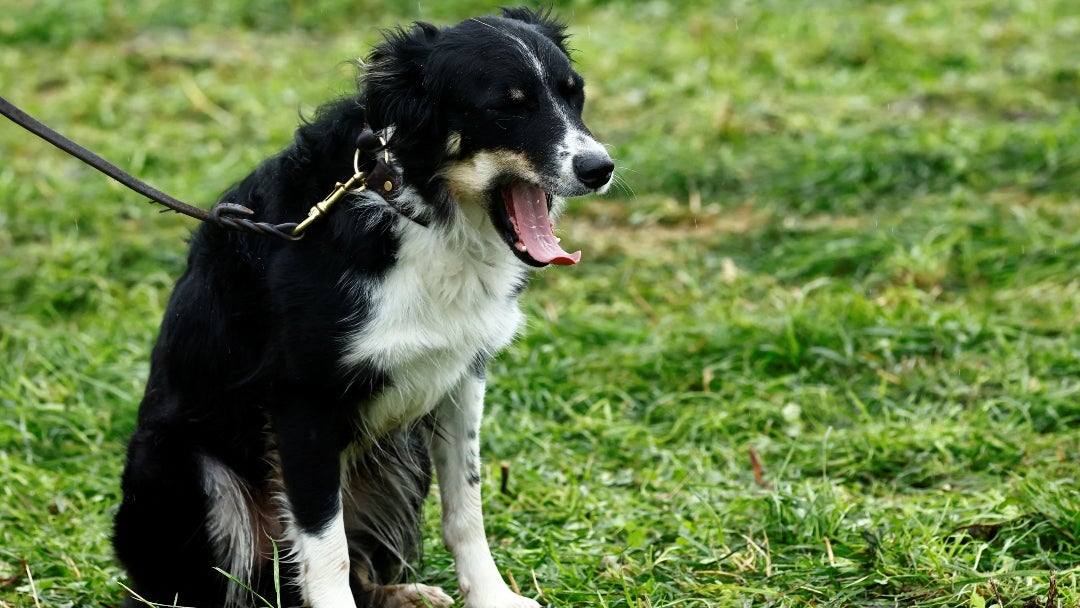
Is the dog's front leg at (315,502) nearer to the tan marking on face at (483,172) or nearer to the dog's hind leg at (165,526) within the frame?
the dog's hind leg at (165,526)

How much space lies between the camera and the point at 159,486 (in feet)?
10.3

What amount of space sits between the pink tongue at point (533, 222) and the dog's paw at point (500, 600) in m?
0.89

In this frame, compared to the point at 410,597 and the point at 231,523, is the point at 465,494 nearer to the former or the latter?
the point at 410,597

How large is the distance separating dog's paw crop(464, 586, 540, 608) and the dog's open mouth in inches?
34.9

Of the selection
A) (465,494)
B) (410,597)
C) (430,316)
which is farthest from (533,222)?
(410,597)

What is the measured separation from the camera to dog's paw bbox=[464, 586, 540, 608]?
10.5ft

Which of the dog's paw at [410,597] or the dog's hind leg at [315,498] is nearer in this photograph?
the dog's hind leg at [315,498]

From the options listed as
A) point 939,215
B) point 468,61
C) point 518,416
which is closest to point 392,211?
point 468,61

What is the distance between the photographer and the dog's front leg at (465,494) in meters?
3.25

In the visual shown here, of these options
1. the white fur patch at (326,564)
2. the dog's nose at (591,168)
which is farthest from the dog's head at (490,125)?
the white fur patch at (326,564)

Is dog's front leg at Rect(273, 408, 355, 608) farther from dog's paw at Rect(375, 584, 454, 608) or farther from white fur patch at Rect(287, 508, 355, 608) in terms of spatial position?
dog's paw at Rect(375, 584, 454, 608)

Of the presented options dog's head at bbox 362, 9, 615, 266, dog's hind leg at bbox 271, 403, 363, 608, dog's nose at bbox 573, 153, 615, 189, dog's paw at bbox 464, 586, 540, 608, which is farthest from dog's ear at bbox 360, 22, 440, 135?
dog's paw at bbox 464, 586, 540, 608

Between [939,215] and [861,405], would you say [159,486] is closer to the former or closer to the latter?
[861,405]

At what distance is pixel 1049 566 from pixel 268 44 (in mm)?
7563
